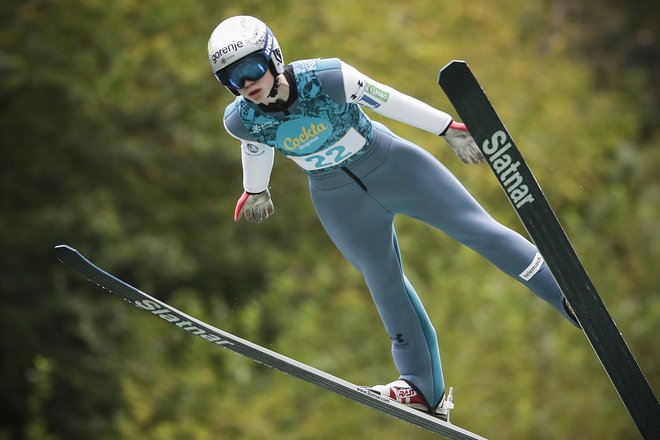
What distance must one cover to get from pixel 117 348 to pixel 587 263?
5358 mm

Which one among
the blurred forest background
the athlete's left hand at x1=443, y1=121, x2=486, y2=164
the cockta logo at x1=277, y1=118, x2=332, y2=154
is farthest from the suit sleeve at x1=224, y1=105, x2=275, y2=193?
the blurred forest background

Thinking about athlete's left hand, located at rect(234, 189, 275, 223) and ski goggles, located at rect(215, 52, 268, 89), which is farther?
athlete's left hand, located at rect(234, 189, 275, 223)

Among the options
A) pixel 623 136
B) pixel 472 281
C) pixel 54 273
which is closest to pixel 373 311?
pixel 472 281

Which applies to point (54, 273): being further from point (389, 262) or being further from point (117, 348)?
point (389, 262)

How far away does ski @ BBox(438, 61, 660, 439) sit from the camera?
355 centimetres

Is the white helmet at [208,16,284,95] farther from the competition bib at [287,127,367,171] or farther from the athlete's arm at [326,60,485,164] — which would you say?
the competition bib at [287,127,367,171]

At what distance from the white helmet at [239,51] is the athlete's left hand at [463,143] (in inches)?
28.5

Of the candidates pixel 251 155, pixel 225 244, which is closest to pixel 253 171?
pixel 251 155

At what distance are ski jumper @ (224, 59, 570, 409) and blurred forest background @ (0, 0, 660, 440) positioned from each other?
6739 millimetres

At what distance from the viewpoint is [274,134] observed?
13.7 feet

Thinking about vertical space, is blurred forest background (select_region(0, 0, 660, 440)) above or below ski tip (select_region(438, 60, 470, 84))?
above

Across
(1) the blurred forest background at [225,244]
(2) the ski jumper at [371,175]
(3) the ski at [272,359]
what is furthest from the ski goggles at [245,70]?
(1) the blurred forest background at [225,244]

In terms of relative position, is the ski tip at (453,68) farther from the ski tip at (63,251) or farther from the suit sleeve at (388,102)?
the ski tip at (63,251)

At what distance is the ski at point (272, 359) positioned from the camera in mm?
4348
